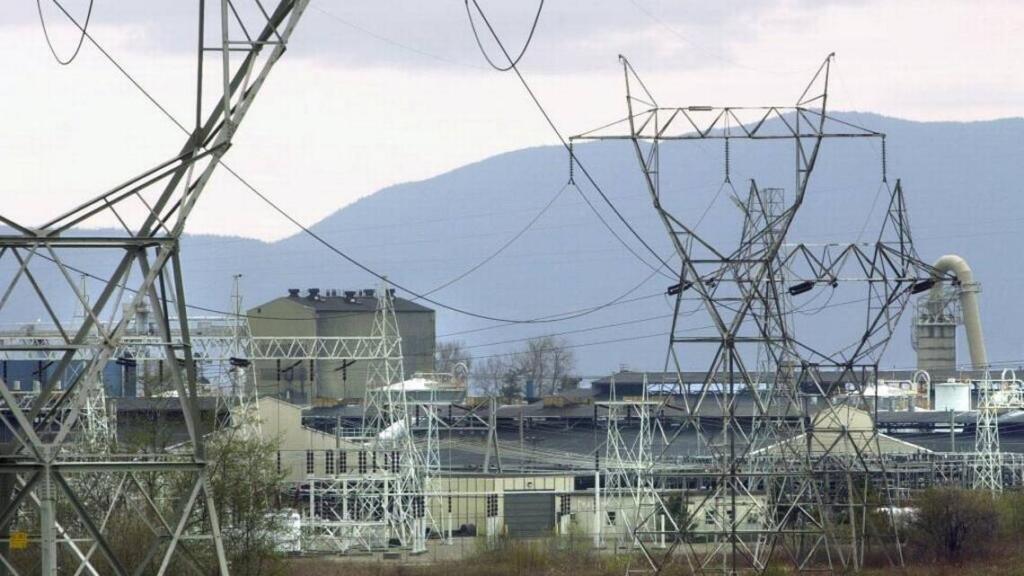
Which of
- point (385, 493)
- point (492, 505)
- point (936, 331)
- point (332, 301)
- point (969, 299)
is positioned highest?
point (332, 301)

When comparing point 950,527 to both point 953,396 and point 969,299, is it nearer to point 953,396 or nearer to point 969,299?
point 953,396

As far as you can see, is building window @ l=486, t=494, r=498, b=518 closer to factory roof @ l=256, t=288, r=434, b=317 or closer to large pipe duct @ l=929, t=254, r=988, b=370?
factory roof @ l=256, t=288, r=434, b=317

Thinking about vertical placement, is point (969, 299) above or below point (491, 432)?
above

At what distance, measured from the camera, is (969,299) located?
443 feet

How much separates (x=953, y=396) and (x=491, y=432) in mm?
52169

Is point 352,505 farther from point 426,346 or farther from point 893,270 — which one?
point 426,346

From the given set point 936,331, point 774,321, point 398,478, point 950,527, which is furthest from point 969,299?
point 774,321

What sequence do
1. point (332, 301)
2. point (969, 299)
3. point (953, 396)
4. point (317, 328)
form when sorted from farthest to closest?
point (332, 301) < point (969, 299) < point (317, 328) < point (953, 396)

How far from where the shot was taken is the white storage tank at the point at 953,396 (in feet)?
404

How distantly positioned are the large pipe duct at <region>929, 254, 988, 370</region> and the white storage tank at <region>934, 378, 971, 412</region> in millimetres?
3613

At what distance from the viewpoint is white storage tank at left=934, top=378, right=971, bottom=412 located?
404 ft

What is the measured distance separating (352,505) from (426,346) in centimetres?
7853

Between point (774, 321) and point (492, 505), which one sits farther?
point (492, 505)

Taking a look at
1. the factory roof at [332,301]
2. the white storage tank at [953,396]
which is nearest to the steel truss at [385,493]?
the white storage tank at [953,396]
